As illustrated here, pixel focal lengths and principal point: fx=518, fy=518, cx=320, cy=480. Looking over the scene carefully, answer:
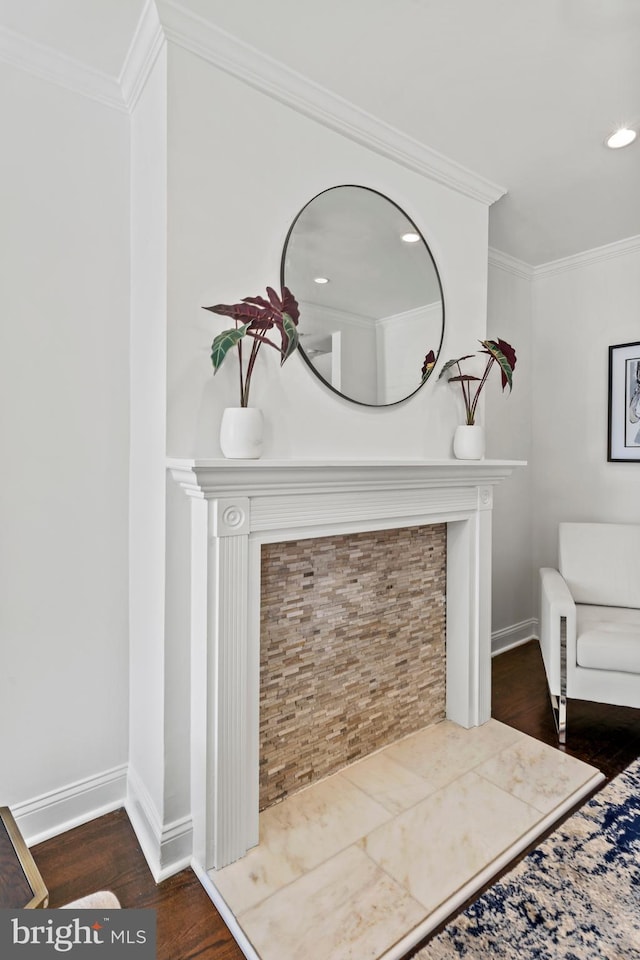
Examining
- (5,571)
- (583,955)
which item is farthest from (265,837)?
(5,571)

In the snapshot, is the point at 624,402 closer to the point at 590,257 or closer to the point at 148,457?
the point at 590,257

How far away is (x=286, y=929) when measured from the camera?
53.8 inches

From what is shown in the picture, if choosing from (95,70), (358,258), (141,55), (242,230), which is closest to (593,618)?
(358,258)

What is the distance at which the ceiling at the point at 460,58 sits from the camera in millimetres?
1506

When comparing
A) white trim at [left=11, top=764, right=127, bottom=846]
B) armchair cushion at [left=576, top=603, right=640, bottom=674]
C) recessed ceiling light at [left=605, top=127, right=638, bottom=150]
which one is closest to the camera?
white trim at [left=11, top=764, right=127, bottom=846]

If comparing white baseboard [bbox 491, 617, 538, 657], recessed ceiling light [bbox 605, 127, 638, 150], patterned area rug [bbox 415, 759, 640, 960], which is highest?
recessed ceiling light [bbox 605, 127, 638, 150]

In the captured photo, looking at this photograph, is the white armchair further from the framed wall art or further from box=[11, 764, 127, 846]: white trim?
box=[11, 764, 127, 846]: white trim

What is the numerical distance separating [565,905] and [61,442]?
6.75 ft

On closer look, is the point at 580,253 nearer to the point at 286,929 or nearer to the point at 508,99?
the point at 508,99

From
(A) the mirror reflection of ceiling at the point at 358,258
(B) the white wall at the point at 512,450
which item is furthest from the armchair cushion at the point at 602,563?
(A) the mirror reflection of ceiling at the point at 358,258

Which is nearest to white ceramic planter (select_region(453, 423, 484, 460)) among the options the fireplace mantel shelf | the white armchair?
the fireplace mantel shelf

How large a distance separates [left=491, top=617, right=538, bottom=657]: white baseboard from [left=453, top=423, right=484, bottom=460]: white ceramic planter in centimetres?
149

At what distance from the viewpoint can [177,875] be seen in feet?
5.11

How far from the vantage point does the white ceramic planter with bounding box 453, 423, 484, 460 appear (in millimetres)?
2258
